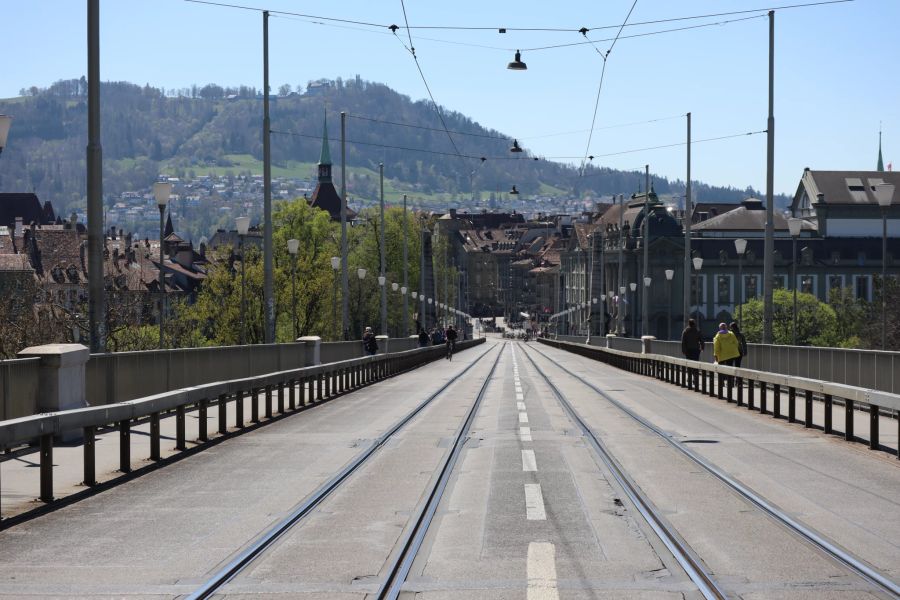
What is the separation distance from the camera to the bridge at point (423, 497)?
9438mm

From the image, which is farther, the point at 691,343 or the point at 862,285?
the point at 862,285

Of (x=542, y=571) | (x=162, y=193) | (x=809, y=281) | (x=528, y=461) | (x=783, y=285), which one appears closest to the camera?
(x=542, y=571)

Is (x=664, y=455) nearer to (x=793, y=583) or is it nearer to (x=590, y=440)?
(x=590, y=440)

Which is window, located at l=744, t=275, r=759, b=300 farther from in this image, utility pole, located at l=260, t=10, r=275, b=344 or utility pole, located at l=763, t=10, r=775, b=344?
utility pole, located at l=260, t=10, r=275, b=344

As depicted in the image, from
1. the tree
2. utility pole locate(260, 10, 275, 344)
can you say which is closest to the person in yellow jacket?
utility pole locate(260, 10, 275, 344)

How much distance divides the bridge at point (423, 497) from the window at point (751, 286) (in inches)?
5460

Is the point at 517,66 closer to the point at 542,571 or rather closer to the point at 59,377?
the point at 59,377

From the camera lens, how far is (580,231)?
199875 mm

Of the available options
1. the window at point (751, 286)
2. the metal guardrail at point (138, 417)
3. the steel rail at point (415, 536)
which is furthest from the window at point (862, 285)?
the steel rail at point (415, 536)

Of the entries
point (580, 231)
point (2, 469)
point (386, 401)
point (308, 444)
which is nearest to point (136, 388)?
point (308, 444)

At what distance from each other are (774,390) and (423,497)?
1388 centimetres

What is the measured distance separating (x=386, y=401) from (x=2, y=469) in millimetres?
15661

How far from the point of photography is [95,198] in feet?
62.9

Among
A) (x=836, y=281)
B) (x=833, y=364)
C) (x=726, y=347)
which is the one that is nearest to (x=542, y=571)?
(x=833, y=364)
